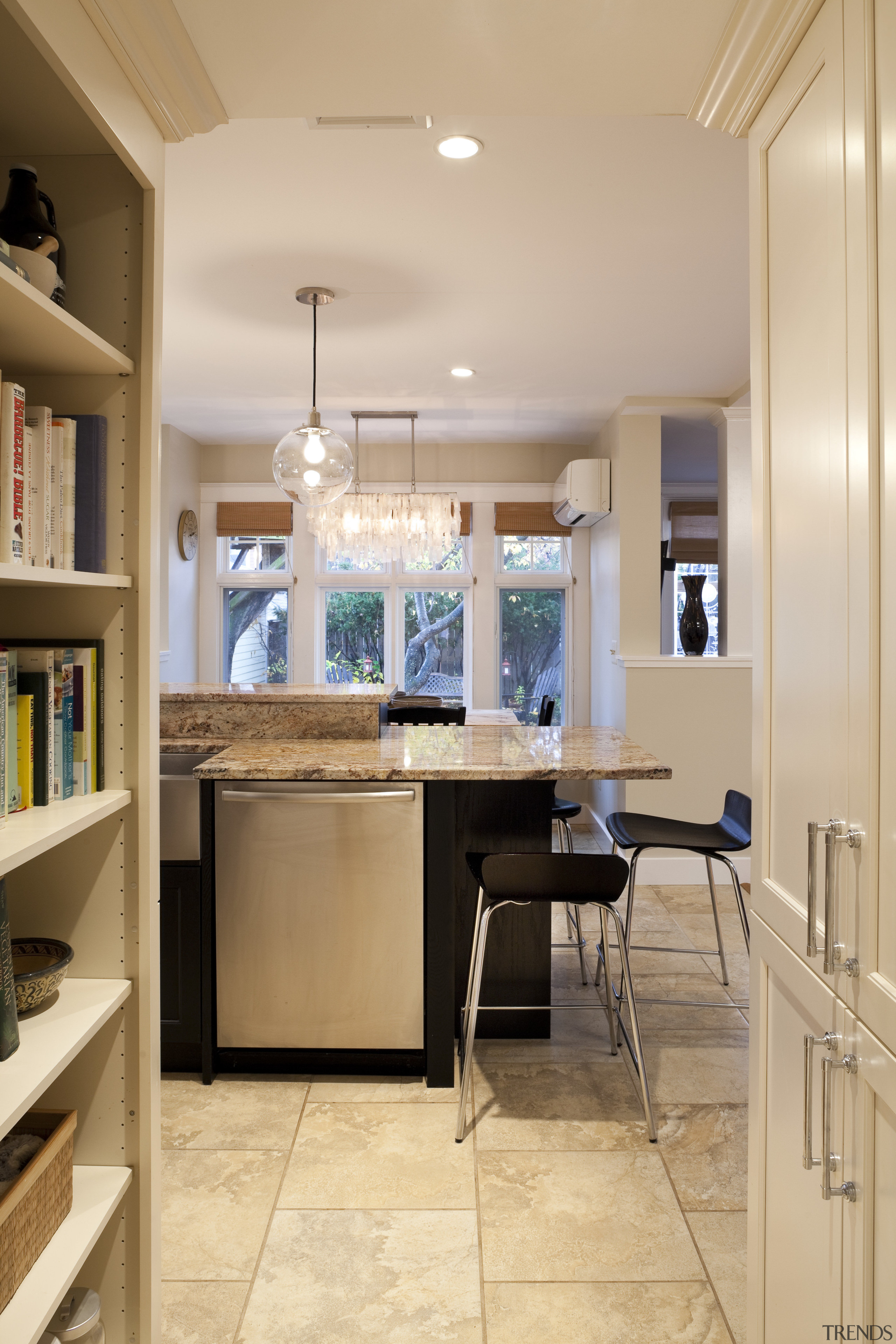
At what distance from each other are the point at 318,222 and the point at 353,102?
1354 millimetres

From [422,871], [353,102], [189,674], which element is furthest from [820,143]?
[189,674]

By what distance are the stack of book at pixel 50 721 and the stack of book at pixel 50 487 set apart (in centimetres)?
15

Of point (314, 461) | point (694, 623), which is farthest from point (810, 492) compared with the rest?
point (694, 623)

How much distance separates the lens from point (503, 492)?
6289 millimetres

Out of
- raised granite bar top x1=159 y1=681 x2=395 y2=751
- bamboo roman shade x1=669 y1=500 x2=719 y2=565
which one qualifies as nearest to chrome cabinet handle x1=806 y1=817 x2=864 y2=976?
raised granite bar top x1=159 y1=681 x2=395 y2=751

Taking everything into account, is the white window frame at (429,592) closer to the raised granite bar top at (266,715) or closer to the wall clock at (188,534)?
the wall clock at (188,534)

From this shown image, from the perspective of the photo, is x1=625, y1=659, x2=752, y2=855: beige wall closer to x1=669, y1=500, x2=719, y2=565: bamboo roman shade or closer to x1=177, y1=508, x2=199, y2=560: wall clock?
x1=669, y1=500, x2=719, y2=565: bamboo roman shade

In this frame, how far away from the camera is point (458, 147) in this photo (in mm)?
2434

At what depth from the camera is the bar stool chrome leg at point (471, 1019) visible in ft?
7.87

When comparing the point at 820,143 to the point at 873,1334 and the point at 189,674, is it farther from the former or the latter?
the point at 189,674

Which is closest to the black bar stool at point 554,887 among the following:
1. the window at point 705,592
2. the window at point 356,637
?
the window at point 356,637

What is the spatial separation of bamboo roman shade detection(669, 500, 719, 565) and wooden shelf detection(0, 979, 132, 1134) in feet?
20.7

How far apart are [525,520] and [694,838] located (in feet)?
11.9

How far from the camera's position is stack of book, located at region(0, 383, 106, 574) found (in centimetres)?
124
